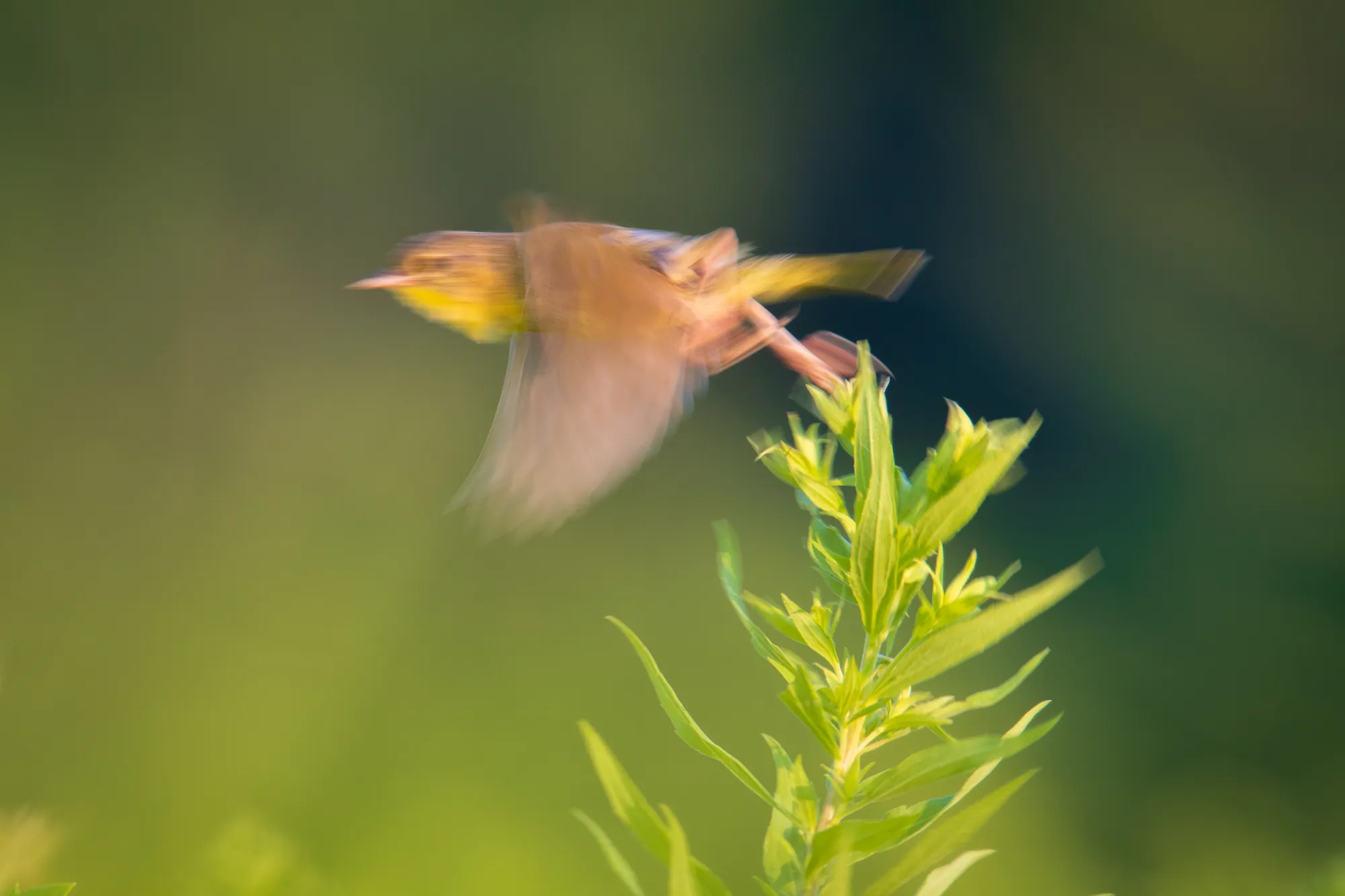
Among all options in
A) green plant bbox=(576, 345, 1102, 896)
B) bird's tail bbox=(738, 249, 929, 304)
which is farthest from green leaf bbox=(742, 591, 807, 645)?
bird's tail bbox=(738, 249, 929, 304)

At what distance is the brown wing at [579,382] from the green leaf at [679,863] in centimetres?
19

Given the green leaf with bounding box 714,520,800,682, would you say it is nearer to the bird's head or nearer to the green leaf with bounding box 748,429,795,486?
the green leaf with bounding box 748,429,795,486

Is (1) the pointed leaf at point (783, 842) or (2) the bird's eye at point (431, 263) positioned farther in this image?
(2) the bird's eye at point (431, 263)

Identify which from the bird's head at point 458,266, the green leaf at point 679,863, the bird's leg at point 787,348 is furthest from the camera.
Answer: the bird's head at point 458,266

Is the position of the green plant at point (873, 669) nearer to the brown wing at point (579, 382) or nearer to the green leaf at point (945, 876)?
the green leaf at point (945, 876)

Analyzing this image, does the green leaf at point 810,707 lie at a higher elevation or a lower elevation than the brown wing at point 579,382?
lower

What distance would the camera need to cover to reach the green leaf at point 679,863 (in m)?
0.17

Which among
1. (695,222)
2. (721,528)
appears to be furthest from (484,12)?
(721,528)

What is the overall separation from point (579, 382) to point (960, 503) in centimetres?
26

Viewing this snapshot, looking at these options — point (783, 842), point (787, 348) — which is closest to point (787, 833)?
point (783, 842)

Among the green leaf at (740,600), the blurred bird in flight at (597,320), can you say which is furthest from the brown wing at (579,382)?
the green leaf at (740,600)

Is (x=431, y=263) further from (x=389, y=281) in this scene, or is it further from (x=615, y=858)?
(x=615, y=858)

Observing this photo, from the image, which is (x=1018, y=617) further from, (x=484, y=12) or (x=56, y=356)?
(x=484, y=12)

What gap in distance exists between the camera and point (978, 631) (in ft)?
0.63
